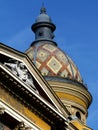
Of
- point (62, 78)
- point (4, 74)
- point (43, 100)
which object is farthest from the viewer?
point (62, 78)

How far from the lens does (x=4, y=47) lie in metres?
21.4

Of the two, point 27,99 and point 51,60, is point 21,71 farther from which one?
point 51,60

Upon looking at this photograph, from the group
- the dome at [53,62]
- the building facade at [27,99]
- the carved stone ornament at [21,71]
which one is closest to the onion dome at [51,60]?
the dome at [53,62]

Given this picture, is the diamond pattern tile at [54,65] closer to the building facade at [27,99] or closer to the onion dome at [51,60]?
the onion dome at [51,60]

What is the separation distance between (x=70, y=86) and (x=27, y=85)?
1300cm

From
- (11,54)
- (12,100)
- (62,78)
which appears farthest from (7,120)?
(62,78)

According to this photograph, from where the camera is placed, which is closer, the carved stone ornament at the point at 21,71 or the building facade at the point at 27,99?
the building facade at the point at 27,99

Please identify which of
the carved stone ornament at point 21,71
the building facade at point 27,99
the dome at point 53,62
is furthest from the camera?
the dome at point 53,62

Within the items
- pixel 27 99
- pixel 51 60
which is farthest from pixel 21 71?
pixel 51 60

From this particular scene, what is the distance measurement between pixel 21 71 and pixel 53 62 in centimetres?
1277

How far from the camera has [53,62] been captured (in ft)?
116

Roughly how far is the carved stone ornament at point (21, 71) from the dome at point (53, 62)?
11504 mm

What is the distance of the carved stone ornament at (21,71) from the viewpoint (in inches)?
865

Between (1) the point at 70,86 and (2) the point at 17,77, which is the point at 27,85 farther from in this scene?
(1) the point at 70,86
